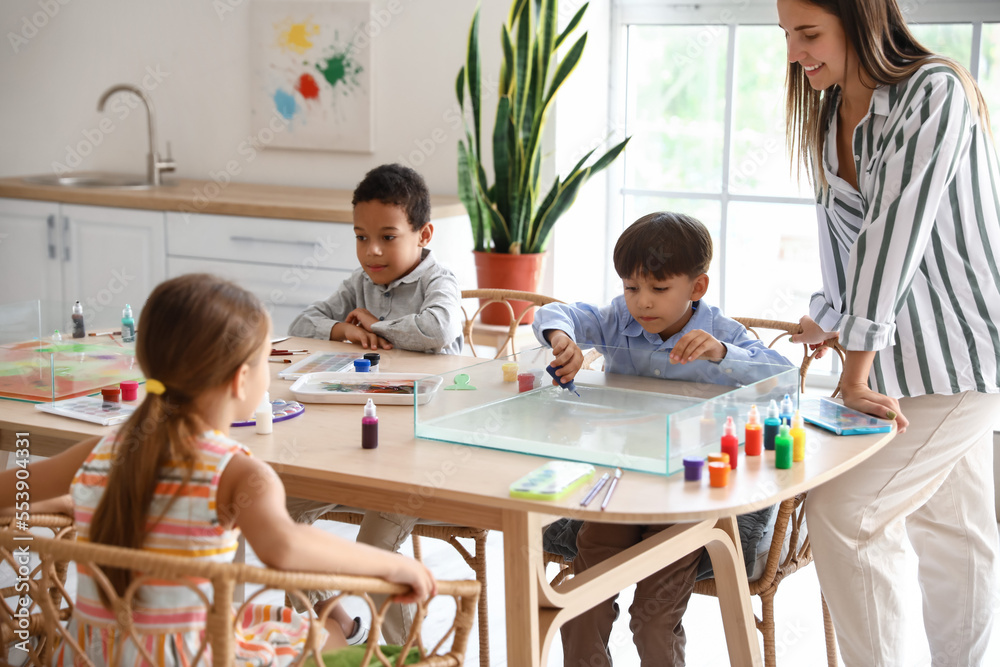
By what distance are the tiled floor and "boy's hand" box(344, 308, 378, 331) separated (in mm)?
766

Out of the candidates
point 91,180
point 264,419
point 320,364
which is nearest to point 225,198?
→ point 91,180

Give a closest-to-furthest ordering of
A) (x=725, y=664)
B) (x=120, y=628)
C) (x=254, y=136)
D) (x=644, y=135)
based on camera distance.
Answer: (x=120, y=628) → (x=725, y=664) → (x=644, y=135) → (x=254, y=136)

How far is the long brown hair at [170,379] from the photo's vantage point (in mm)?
1242

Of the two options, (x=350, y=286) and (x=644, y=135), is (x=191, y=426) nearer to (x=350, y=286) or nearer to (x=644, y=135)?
(x=350, y=286)

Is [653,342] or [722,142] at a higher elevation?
[722,142]

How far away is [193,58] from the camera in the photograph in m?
4.58

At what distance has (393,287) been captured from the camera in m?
2.62

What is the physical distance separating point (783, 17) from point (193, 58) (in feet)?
11.1

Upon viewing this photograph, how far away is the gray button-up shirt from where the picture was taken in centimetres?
240

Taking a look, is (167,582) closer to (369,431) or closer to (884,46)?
(369,431)

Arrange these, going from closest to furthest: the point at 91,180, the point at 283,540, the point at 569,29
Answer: the point at 283,540 < the point at 569,29 < the point at 91,180

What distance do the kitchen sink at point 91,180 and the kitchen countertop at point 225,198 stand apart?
0.16 metres

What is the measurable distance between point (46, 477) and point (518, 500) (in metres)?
0.63

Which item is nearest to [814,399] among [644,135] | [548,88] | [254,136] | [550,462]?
[550,462]
